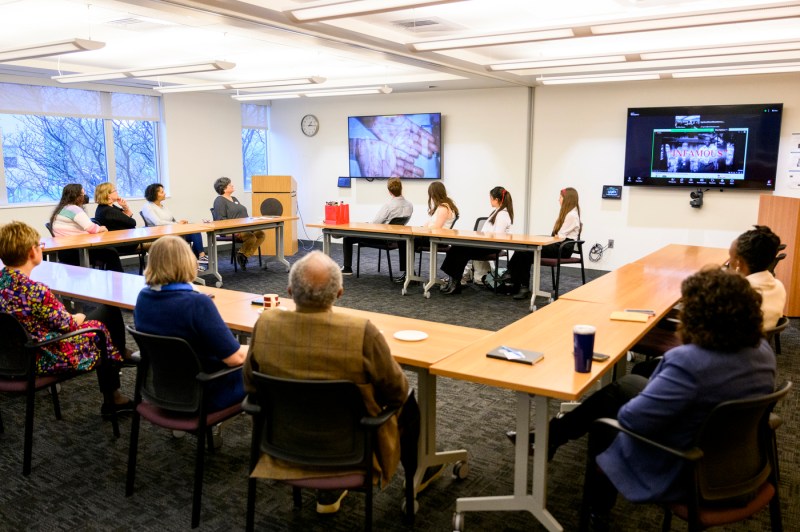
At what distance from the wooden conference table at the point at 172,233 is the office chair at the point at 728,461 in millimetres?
5185

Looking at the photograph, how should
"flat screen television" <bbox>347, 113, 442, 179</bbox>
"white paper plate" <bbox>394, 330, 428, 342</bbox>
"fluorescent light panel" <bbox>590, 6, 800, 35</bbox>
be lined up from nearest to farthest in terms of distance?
1. "white paper plate" <bbox>394, 330, 428, 342</bbox>
2. "fluorescent light panel" <bbox>590, 6, 800, 35</bbox>
3. "flat screen television" <bbox>347, 113, 442, 179</bbox>

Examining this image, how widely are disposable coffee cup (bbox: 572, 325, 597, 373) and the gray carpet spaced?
70 centimetres

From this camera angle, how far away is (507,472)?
2.99 m

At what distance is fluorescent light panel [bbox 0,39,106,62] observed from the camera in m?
4.87

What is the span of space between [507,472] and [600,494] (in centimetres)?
63

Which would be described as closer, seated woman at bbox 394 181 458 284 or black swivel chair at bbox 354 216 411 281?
seated woman at bbox 394 181 458 284

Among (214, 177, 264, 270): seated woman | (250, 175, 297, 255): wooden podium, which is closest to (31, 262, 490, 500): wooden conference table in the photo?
(214, 177, 264, 270): seated woman

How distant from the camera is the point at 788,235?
5738mm

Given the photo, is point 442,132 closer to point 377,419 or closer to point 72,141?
point 72,141

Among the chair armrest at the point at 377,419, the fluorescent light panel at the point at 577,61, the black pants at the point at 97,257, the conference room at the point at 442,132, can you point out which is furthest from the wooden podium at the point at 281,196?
the chair armrest at the point at 377,419

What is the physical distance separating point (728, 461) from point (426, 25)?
487 centimetres

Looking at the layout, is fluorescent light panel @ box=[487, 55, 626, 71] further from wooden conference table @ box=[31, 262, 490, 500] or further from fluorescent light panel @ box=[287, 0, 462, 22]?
wooden conference table @ box=[31, 262, 490, 500]

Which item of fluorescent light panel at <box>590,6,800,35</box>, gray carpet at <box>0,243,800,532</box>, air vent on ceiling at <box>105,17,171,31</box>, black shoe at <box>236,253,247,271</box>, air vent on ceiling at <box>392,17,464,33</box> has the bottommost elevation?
gray carpet at <box>0,243,800,532</box>

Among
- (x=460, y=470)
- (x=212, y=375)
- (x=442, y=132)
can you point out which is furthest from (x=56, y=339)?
(x=442, y=132)
